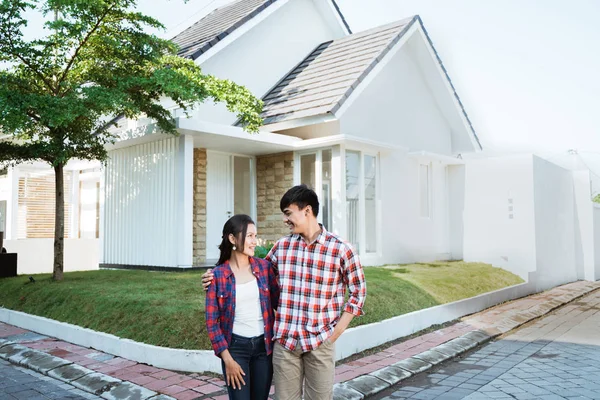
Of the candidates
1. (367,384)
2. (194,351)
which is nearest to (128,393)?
(194,351)

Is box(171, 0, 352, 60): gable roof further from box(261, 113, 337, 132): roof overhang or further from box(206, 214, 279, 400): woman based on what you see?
box(206, 214, 279, 400): woman

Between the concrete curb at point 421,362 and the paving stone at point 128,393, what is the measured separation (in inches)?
71.0

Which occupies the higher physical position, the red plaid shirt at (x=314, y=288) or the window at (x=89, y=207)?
the window at (x=89, y=207)

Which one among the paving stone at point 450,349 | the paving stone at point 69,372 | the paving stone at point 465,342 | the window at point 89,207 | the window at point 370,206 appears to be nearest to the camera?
the paving stone at point 69,372

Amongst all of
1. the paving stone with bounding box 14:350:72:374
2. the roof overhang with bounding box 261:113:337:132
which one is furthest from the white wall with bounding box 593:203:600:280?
the paving stone with bounding box 14:350:72:374

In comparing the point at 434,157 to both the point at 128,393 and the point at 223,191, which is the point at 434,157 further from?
the point at 128,393

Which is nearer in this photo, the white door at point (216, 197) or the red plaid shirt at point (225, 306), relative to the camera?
the red plaid shirt at point (225, 306)

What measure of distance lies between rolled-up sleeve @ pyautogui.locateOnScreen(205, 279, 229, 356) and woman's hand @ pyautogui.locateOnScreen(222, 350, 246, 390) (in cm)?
5

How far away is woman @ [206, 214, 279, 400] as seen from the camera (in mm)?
3174

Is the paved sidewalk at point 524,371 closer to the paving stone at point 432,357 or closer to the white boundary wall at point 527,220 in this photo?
the paving stone at point 432,357

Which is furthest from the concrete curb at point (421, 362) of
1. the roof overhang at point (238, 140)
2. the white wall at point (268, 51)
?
the white wall at point (268, 51)

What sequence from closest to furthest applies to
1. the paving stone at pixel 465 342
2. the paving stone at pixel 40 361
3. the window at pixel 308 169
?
the paving stone at pixel 40 361, the paving stone at pixel 465 342, the window at pixel 308 169

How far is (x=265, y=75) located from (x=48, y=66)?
6.47 meters

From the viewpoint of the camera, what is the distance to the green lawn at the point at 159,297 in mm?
6562
